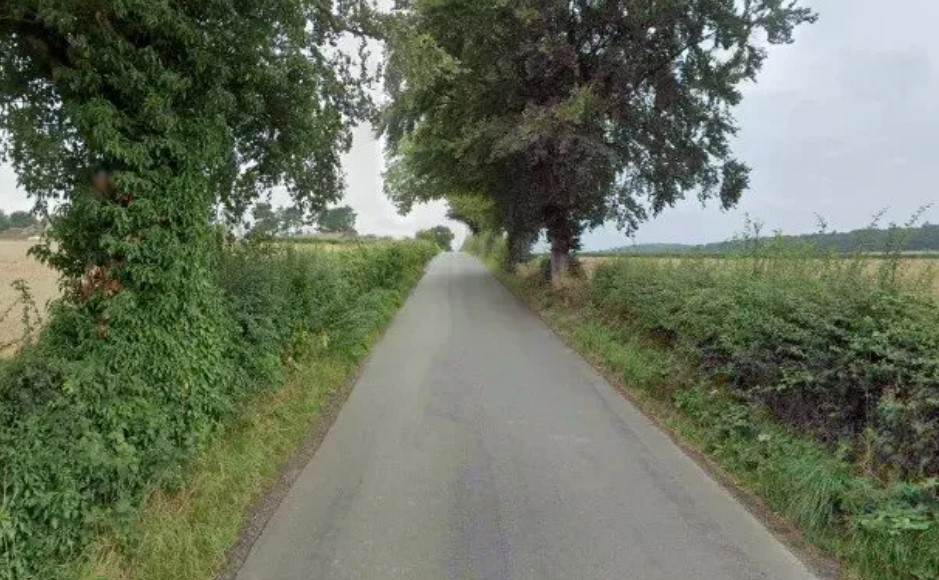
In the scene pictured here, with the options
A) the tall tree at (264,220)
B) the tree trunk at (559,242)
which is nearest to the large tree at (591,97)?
the tree trunk at (559,242)

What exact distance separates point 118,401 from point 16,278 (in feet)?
21.8

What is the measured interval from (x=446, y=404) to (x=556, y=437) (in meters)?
1.67

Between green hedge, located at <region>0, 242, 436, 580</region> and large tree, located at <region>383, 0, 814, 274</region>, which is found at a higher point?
large tree, located at <region>383, 0, 814, 274</region>

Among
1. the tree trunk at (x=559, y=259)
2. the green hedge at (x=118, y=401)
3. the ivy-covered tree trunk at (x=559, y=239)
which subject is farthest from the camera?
the tree trunk at (x=559, y=259)

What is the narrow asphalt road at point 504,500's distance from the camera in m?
3.49

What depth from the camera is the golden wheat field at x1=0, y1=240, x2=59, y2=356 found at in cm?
776

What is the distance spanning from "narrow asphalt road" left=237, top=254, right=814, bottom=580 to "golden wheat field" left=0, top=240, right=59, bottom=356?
10.2ft

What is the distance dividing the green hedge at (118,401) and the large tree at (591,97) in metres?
7.04

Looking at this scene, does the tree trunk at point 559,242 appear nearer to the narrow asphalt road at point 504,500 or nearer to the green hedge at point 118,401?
the narrow asphalt road at point 504,500

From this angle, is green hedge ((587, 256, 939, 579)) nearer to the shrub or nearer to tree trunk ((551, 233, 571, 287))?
the shrub

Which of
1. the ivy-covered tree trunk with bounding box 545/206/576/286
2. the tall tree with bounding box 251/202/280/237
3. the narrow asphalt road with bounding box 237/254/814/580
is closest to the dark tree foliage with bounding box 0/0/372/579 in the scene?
the narrow asphalt road with bounding box 237/254/814/580

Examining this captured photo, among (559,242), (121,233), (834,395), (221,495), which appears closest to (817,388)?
(834,395)

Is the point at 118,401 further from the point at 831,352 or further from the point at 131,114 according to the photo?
the point at 831,352

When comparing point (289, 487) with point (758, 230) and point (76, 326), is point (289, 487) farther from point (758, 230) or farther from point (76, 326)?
point (758, 230)
